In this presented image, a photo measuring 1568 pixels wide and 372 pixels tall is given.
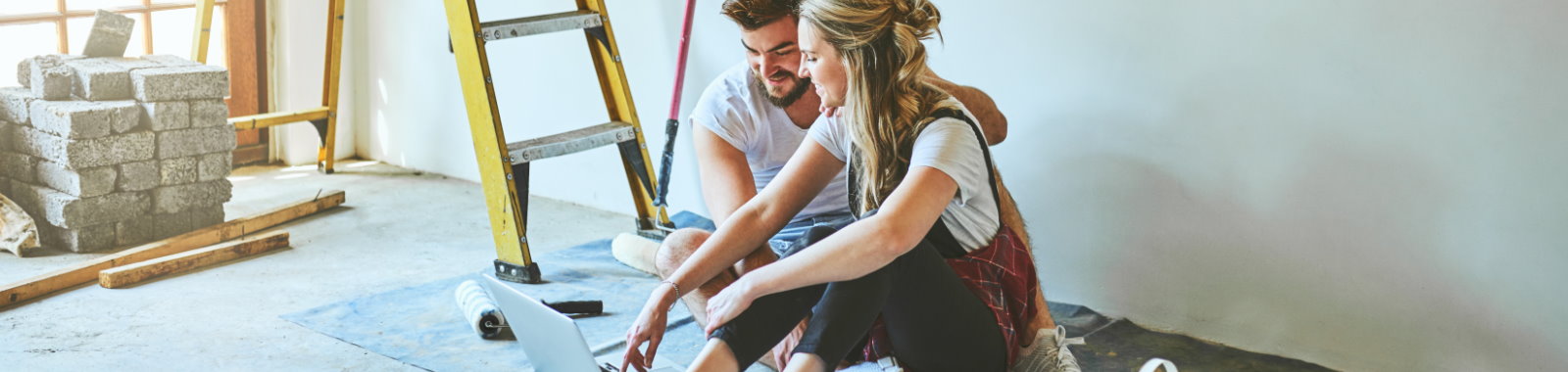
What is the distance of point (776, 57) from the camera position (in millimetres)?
2342

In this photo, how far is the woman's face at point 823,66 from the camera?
192cm

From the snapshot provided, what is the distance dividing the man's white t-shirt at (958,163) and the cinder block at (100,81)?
238 centimetres

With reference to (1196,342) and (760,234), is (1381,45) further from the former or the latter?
(760,234)

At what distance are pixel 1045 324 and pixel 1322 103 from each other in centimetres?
79

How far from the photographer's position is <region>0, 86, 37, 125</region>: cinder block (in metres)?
3.50

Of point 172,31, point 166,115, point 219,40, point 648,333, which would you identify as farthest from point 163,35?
point 648,333

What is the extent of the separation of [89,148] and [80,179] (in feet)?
0.29

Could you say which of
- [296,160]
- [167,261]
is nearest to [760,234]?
[167,261]

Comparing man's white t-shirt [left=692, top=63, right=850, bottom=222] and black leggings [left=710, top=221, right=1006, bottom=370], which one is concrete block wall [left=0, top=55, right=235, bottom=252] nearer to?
man's white t-shirt [left=692, top=63, right=850, bottom=222]

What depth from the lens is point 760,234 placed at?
2.12 m

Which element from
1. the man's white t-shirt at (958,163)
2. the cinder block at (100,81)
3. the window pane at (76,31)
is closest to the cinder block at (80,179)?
the cinder block at (100,81)

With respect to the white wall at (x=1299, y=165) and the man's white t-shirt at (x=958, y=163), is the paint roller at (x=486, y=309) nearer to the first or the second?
the man's white t-shirt at (x=958, y=163)

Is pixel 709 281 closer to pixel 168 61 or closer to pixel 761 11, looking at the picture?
pixel 761 11

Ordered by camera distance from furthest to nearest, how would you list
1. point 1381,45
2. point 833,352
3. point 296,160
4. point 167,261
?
point 296,160 → point 167,261 → point 1381,45 → point 833,352
